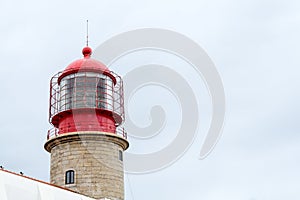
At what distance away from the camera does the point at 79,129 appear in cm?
1944

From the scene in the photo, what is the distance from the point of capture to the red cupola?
19656mm

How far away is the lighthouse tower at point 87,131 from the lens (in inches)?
752

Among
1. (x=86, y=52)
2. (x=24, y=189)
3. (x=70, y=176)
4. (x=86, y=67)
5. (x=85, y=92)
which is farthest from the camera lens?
(x=86, y=52)

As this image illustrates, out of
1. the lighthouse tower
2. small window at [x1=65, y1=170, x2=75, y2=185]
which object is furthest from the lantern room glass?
small window at [x1=65, y1=170, x2=75, y2=185]

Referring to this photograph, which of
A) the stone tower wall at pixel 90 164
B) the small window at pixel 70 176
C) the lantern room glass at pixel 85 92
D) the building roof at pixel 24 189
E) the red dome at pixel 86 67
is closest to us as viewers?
the building roof at pixel 24 189

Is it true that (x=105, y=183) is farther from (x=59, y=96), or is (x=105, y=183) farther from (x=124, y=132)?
(x=59, y=96)

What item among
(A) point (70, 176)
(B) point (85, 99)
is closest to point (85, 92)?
(B) point (85, 99)

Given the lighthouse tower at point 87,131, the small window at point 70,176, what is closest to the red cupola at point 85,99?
the lighthouse tower at point 87,131

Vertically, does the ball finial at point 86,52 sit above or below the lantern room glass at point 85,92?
above

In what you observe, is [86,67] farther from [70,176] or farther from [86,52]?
[70,176]

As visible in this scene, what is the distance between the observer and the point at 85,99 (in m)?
19.7

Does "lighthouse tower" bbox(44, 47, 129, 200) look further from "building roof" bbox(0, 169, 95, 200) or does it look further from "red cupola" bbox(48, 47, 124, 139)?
"building roof" bbox(0, 169, 95, 200)

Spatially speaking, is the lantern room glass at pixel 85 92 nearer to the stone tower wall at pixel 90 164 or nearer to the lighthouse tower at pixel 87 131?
the lighthouse tower at pixel 87 131

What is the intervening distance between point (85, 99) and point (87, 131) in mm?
1237
